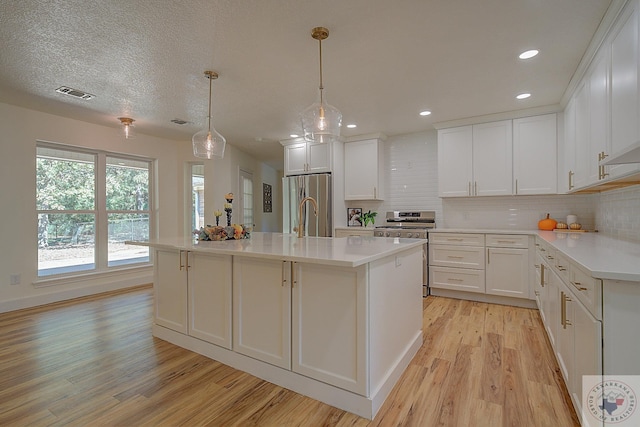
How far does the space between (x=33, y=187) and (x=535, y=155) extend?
6.34 meters

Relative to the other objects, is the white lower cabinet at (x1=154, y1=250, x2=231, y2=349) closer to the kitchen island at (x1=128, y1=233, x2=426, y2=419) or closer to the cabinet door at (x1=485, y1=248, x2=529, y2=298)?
the kitchen island at (x1=128, y1=233, x2=426, y2=419)

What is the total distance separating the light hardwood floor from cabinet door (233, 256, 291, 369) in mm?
209

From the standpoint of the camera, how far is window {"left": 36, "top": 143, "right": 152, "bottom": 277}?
4.02 meters

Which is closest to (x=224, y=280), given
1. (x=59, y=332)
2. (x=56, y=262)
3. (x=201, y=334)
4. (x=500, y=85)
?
(x=201, y=334)

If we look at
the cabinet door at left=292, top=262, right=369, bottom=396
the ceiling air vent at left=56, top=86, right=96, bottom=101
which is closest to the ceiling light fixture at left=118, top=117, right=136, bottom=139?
the ceiling air vent at left=56, top=86, right=96, bottom=101

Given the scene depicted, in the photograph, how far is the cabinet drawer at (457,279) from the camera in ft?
12.4

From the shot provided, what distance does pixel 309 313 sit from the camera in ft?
6.06

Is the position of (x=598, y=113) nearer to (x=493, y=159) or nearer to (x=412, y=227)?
(x=493, y=159)

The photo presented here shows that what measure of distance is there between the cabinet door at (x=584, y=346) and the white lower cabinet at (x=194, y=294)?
6.75 ft

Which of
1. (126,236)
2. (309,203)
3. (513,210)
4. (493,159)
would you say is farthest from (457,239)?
(126,236)

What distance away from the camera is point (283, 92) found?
318 centimetres

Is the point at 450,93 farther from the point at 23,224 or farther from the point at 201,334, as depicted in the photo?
the point at 23,224

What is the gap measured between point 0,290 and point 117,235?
1458 millimetres

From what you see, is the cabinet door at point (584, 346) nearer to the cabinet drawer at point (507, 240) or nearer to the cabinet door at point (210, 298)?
the cabinet door at point (210, 298)
